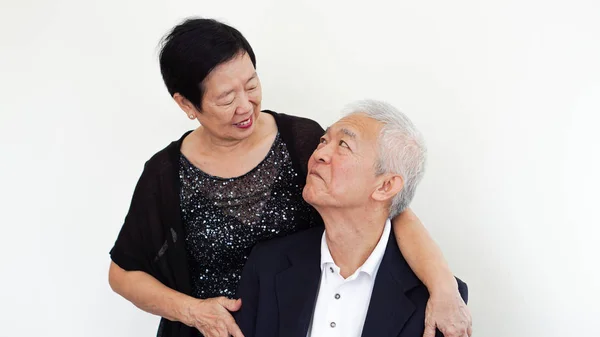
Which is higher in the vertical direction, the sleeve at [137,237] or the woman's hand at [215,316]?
the sleeve at [137,237]

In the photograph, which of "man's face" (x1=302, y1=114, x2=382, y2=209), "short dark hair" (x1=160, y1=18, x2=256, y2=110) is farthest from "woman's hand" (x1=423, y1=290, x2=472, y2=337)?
"short dark hair" (x1=160, y1=18, x2=256, y2=110)

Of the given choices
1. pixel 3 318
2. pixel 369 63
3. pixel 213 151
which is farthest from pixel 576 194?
pixel 3 318

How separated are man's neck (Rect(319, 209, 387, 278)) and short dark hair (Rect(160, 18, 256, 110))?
51 centimetres

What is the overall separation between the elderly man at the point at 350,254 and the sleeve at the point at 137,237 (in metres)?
0.35

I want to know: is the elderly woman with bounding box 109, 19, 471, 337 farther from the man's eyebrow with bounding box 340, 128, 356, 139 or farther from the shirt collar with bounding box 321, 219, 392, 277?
the man's eyebrow with bounding box 340, 128, 356, 139

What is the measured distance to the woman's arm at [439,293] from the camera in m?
1.85

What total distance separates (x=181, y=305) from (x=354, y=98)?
106 centimetres

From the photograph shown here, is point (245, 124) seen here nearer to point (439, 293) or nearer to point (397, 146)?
point (397, 146)

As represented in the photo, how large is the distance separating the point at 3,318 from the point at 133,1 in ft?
5.12

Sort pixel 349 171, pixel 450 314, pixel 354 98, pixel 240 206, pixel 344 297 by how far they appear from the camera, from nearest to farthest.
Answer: pixel 450 314 → pixel 349 171 → pixel 344 297 → pixel 240 206 → pixel 354 98

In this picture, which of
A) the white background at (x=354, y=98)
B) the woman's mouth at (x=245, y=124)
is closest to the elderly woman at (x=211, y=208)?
the woman's mouth at (x=245, y=124)

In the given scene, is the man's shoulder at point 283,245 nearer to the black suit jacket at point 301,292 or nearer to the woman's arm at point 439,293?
the black suit jacket at point 301,292

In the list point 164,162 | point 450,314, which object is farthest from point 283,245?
point 450,314

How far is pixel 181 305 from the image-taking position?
2.11 metres
